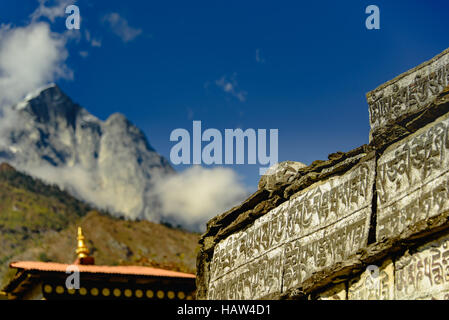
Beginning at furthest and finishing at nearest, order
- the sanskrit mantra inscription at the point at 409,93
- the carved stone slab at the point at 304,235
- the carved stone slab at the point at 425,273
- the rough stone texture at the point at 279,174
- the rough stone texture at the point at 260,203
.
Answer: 1. the rough stone texture at the point at 279,174
2. the rough stone texture at the point at 260,203
3. the carved stone slab at the point at 304,235
4. the sanskrit mantra inscription at the point at 409,93
5. the carved stone slab at the point at 425,273

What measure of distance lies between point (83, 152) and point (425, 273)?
116 m

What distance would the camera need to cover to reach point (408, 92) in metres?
6.00

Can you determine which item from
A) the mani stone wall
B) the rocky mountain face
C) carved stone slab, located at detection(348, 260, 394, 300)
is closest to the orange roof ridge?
the mani stone wall

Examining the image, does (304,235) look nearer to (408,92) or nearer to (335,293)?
(335,293)

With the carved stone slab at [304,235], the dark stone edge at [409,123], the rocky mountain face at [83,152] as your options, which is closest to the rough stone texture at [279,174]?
the carved stone slab at [304,235]

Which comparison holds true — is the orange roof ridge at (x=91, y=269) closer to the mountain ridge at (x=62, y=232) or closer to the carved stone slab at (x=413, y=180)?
the carved stone slab at (x=413, y=180)

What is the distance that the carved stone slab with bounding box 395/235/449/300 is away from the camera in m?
4.98

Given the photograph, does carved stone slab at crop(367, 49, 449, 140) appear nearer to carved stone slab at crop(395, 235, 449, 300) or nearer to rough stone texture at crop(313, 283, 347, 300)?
carved stone slab at crop(395, 235, 449, 300)

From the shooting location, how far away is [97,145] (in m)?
120

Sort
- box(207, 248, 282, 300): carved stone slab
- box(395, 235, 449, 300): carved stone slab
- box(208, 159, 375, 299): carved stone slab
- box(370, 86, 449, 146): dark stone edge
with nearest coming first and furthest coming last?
1. box(395, 235, 449, 300): carved stone slab
2. box(370, 86, 449, 146): dark stone edge
3. box(208, 159, 375, 299): carved stone slab
4. box(207, 248, 282, 300): carved stone slab

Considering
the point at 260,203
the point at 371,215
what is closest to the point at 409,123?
the point at 371,215

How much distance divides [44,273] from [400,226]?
1027 cm

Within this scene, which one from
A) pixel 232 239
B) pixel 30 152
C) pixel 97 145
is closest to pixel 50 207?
pixel 30 152

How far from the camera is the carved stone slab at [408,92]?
5.68 metres
